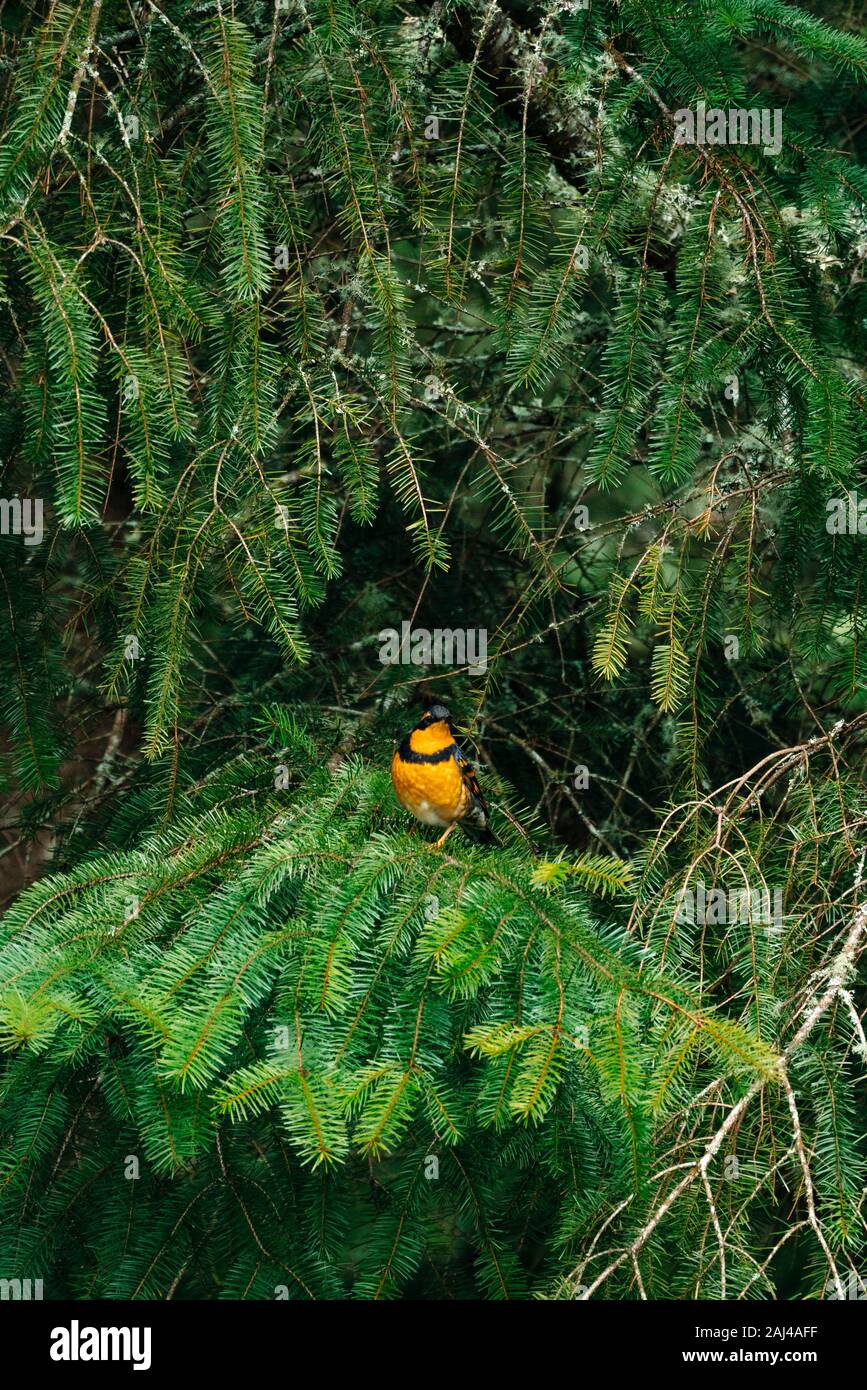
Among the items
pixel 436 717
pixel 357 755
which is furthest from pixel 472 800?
pixel 357 755

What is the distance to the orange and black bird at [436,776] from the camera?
2.91 meters

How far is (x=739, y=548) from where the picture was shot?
2668 millimetres

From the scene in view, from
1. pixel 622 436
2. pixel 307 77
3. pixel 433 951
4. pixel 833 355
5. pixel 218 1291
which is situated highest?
pixel 307 77

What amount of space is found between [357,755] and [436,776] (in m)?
0.20

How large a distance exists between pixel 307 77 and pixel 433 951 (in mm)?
1662

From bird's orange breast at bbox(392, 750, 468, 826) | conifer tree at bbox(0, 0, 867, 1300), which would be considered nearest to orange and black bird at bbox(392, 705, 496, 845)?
bird's orange breast at bbox(392, 750, 468, 826)

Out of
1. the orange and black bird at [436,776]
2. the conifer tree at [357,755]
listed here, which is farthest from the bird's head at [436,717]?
the conifer tree at [357,755]

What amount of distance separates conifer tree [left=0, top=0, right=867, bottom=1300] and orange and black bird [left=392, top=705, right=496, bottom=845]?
114 millimetres

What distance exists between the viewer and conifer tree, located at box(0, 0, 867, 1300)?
6.77ft

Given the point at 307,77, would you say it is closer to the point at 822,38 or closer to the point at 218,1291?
the point at 822,38

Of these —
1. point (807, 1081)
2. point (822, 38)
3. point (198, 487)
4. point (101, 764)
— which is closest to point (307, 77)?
point (198, 487)

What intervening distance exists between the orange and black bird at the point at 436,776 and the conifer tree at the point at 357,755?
0.37 feet

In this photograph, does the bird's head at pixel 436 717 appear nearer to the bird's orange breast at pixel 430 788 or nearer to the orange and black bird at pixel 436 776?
the orange and black bird at pixel 436 776

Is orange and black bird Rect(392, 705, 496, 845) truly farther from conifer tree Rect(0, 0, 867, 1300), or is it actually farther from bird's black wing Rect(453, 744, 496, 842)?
conifer tree Rect(0, 0, 867, 1300)
